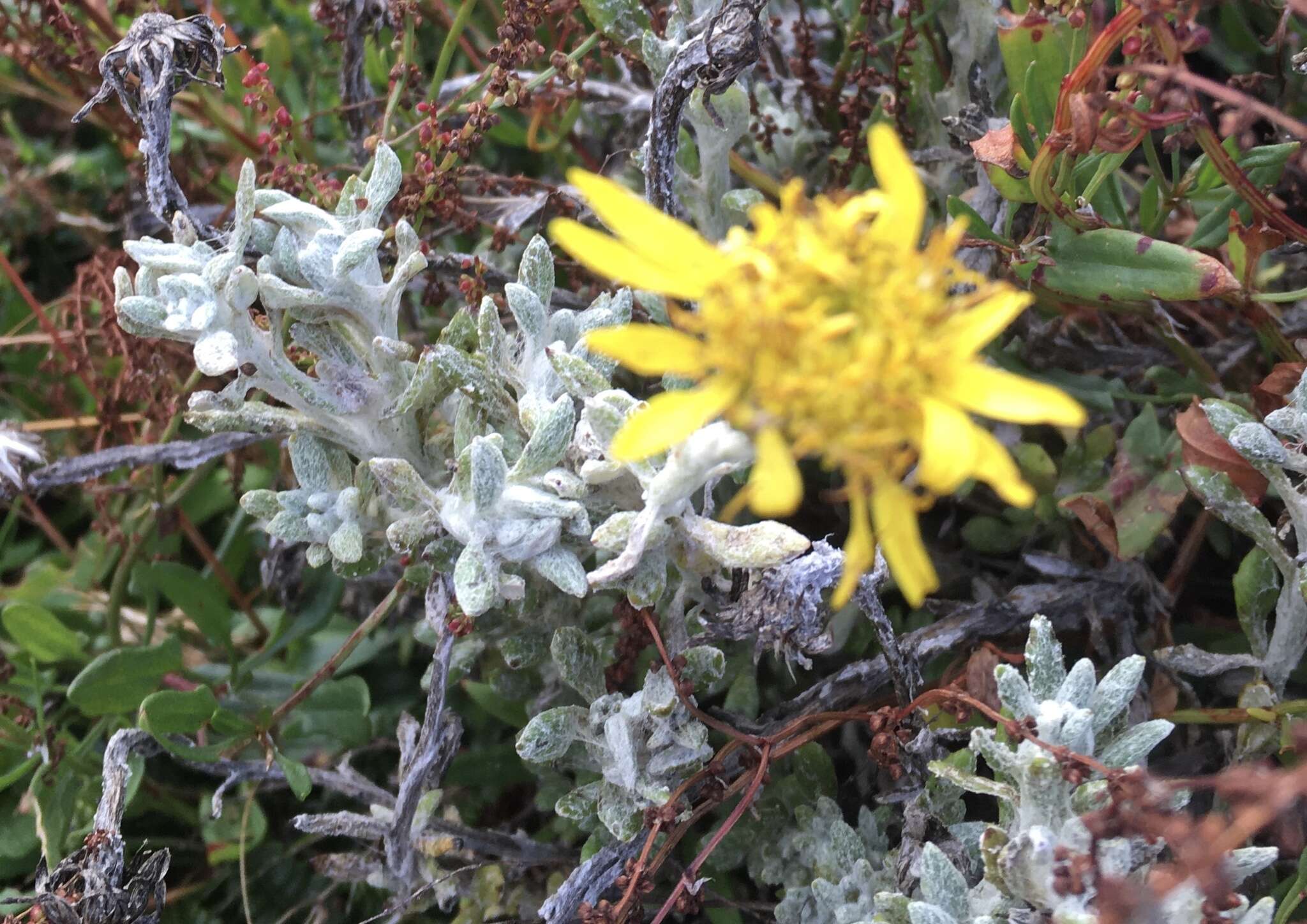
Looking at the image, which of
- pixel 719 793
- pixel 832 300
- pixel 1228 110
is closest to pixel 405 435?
pixel 719 793

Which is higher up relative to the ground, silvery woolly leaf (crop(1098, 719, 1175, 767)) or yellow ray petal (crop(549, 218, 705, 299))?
yellow ray petal (crop(549, 218, 705, 299))

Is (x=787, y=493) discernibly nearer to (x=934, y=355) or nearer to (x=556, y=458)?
(x=934, y=355)

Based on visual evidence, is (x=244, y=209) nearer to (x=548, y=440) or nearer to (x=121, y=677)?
(x=548, y=440)

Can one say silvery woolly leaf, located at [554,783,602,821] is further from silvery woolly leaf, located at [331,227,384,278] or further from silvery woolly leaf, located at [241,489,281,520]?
silvery woolly leaf, located at [331,227,384,278]

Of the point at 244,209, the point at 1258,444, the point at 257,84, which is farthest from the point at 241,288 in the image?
the point at 1258,444

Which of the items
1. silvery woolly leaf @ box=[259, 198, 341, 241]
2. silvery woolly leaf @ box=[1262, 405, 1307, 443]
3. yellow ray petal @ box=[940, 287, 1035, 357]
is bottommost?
silvery woolly leaf @ box=[1262, 405, 1307, 443]

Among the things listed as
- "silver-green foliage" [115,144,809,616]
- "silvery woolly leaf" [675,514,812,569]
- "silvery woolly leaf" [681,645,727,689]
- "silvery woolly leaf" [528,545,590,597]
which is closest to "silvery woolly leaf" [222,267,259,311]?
"silver-green foliage" [115,144,809,616]

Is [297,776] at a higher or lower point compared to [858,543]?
lower
